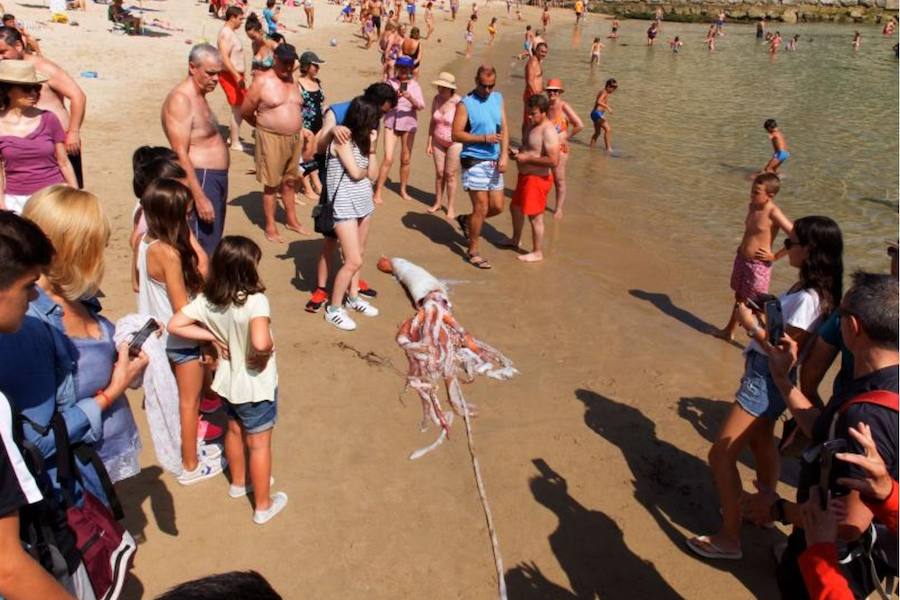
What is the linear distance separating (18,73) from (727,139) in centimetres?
1530

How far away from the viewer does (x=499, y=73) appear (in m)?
25.6

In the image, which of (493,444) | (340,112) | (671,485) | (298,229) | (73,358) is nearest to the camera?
(73,358)

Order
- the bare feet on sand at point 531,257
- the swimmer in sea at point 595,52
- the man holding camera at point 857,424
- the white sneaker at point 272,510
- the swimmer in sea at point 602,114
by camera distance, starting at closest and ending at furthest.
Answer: the man holding camera at point 857,424 < the white sneaker at point 272,510 < the bare feet on sand at point 531,257 < the swimmer in sea at point 602,114 < the swimmer in sea at point 595,52

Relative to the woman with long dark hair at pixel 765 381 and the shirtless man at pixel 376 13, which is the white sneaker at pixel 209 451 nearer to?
the woman with long dark hair at pixel 765 381

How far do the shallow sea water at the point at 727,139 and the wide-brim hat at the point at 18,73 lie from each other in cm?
771

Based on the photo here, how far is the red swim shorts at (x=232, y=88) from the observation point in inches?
371

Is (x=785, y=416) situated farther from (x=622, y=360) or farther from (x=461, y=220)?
(x=461, y=220)

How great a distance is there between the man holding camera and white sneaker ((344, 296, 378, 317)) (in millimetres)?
4198

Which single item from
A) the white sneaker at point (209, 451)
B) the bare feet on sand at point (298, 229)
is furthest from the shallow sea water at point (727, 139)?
the white sneaker at point (209, 451)

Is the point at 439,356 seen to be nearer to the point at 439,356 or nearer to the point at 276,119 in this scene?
the point at 439,356

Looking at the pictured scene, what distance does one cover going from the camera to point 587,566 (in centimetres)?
383

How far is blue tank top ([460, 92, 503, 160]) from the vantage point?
7598 millimetres

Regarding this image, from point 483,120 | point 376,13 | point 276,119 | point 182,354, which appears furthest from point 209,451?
point 376,13

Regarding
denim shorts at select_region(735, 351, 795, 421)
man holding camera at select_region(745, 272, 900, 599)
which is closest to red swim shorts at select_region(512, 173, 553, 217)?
denim shorts at select_region(735, 351, 795, 421)
